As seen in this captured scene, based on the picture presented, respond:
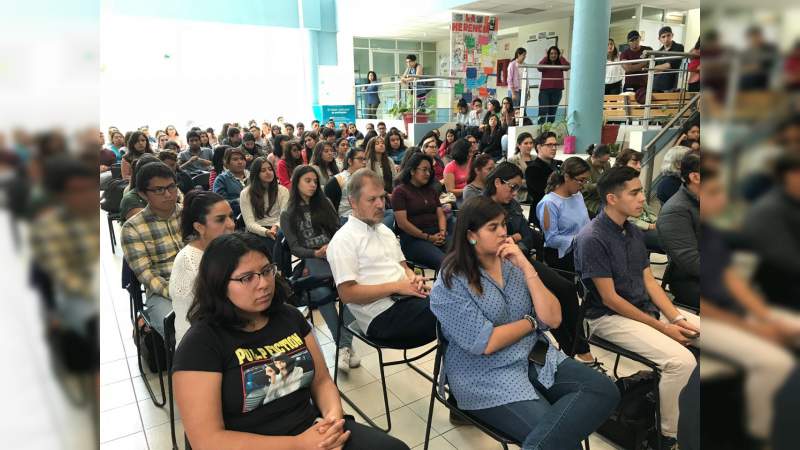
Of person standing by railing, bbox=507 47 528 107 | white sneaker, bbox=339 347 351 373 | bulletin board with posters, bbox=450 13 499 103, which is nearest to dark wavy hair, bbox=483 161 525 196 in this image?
white sneaker, bbox=339 347 351 373

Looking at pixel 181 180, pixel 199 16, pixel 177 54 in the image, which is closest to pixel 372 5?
pixel 199 16

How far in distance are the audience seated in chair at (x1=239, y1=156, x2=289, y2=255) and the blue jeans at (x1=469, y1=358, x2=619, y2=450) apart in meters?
2.51

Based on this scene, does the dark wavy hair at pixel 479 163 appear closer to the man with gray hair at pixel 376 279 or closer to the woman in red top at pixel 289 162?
the man with gray hair at pixel 376 279

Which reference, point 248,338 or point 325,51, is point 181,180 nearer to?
point 248,338

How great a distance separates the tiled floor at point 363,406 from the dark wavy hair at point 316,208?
2.47 feet

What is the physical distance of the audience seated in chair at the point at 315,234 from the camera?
121 inches

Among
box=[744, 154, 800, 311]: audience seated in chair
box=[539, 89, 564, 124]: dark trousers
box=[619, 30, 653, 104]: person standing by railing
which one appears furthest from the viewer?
box=[539, 89, 564, 124]: dark trousers

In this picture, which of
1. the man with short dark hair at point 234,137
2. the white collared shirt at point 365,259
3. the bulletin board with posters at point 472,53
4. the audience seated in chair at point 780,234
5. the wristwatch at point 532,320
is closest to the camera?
the audience seated in chair at point 780,234

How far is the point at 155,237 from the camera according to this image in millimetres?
2785

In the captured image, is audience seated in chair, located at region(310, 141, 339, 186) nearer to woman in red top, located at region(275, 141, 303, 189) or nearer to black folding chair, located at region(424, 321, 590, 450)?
woman in red top, located at region(275, 141, 303, 189)

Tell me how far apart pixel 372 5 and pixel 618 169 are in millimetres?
11986

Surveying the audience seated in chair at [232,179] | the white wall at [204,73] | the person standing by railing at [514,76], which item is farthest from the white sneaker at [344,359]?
the white wall at [204,73]

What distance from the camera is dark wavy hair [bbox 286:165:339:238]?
11.2 feet

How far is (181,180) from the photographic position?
5121mm
